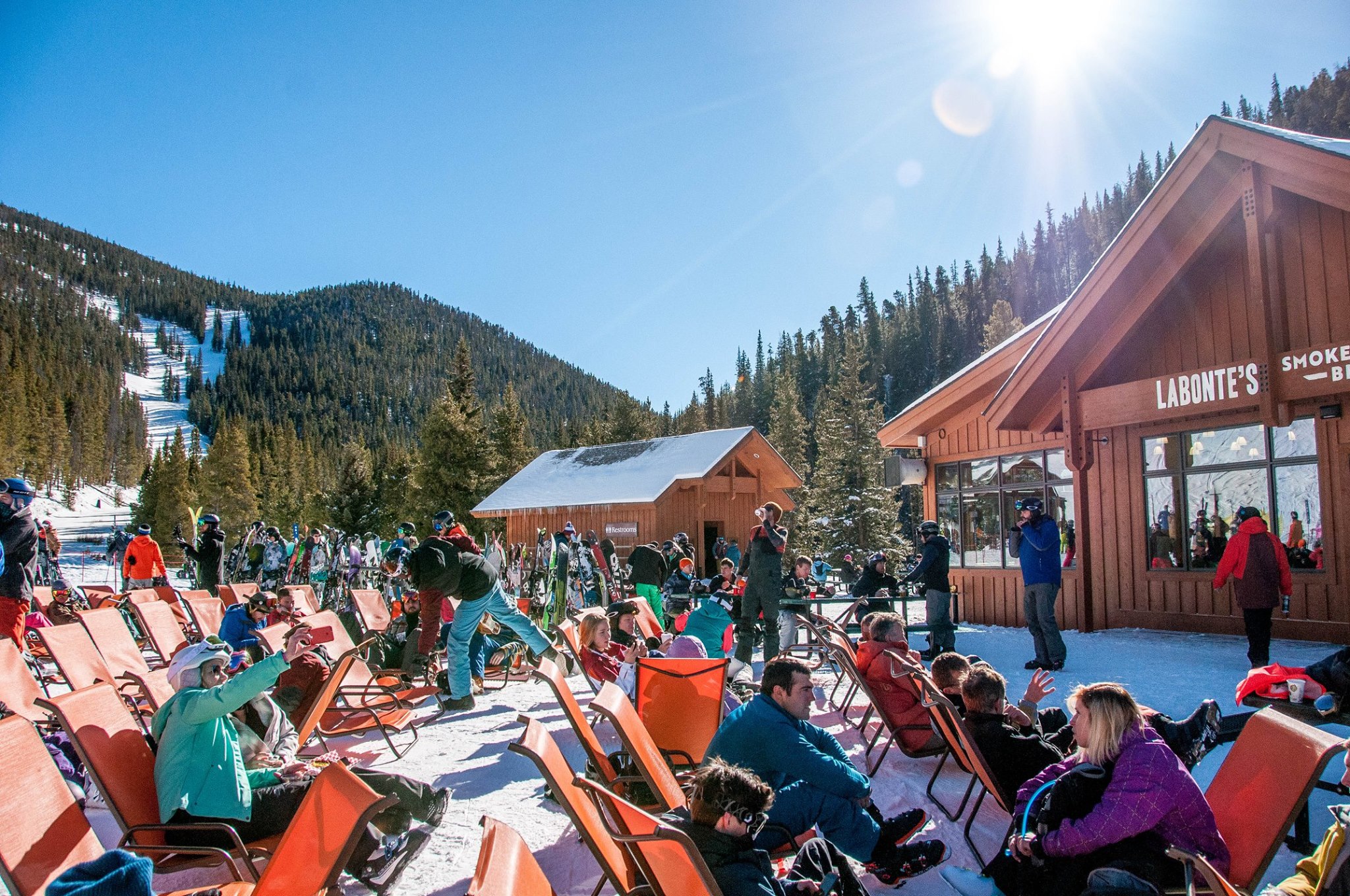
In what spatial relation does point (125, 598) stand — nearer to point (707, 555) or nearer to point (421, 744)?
point (421, 744)

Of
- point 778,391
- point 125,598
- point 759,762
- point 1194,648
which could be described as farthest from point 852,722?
point 778,391

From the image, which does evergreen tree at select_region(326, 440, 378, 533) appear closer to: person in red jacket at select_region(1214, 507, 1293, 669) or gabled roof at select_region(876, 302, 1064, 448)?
gabled roof at select_region(876, 302, 1064, 448)

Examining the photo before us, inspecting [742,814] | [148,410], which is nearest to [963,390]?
[742,814]

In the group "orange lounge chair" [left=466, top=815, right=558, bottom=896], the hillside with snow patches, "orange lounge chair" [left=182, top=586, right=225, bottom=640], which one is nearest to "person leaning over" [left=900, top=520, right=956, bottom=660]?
"orange lounge chair" [left=466, top=815, right=558, bottom=896]

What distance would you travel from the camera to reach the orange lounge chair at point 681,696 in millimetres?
4809

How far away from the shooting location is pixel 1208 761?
188 inches

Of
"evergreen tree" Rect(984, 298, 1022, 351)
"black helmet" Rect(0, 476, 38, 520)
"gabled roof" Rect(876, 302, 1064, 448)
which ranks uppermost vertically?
"evergreen tree" Rect(984, 298, 1022, 351)

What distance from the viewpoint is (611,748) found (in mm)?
6008

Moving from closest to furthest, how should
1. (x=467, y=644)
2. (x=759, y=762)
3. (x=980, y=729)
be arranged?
(x=759, y=762), (x=980, y=729), (x=467, y=644)

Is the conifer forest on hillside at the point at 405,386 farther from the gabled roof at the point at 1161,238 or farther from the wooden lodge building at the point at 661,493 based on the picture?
the gabled roof at the point at 1161,238

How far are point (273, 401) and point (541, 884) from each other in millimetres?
170840

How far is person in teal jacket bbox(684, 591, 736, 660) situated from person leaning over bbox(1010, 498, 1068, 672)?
355cm

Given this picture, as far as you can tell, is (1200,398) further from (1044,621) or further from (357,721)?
(357,721)

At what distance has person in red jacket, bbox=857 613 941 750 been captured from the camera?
5.06m
